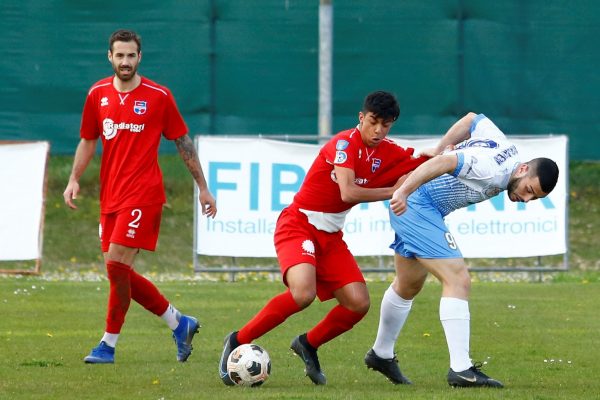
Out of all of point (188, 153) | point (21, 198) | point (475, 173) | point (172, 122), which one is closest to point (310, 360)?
point (475, 173)

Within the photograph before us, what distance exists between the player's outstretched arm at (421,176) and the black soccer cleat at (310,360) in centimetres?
122

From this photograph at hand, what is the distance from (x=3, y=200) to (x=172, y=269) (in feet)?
9.28

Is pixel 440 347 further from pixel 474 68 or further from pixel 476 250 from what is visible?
pixel 474 68

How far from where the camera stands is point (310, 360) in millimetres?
8773

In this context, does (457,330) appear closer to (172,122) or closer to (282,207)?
(172,122)

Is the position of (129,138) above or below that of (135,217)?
above

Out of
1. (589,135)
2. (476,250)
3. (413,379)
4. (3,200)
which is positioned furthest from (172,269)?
(413,379)

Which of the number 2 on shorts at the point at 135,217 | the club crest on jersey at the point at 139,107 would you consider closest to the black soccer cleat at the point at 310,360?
the number 2 on shorts at the point at 135,217

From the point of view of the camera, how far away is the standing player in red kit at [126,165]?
376 inches

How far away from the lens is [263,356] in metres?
8.52

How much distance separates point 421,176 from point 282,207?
818 cm

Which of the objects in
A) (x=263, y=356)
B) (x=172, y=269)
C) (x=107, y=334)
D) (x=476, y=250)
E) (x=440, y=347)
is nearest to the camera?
(x=263, y=356)

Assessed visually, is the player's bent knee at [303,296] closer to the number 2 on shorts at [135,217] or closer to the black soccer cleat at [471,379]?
the black soccer cleat at [471,379]

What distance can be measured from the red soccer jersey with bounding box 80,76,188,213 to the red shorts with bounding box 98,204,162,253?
0.05m
